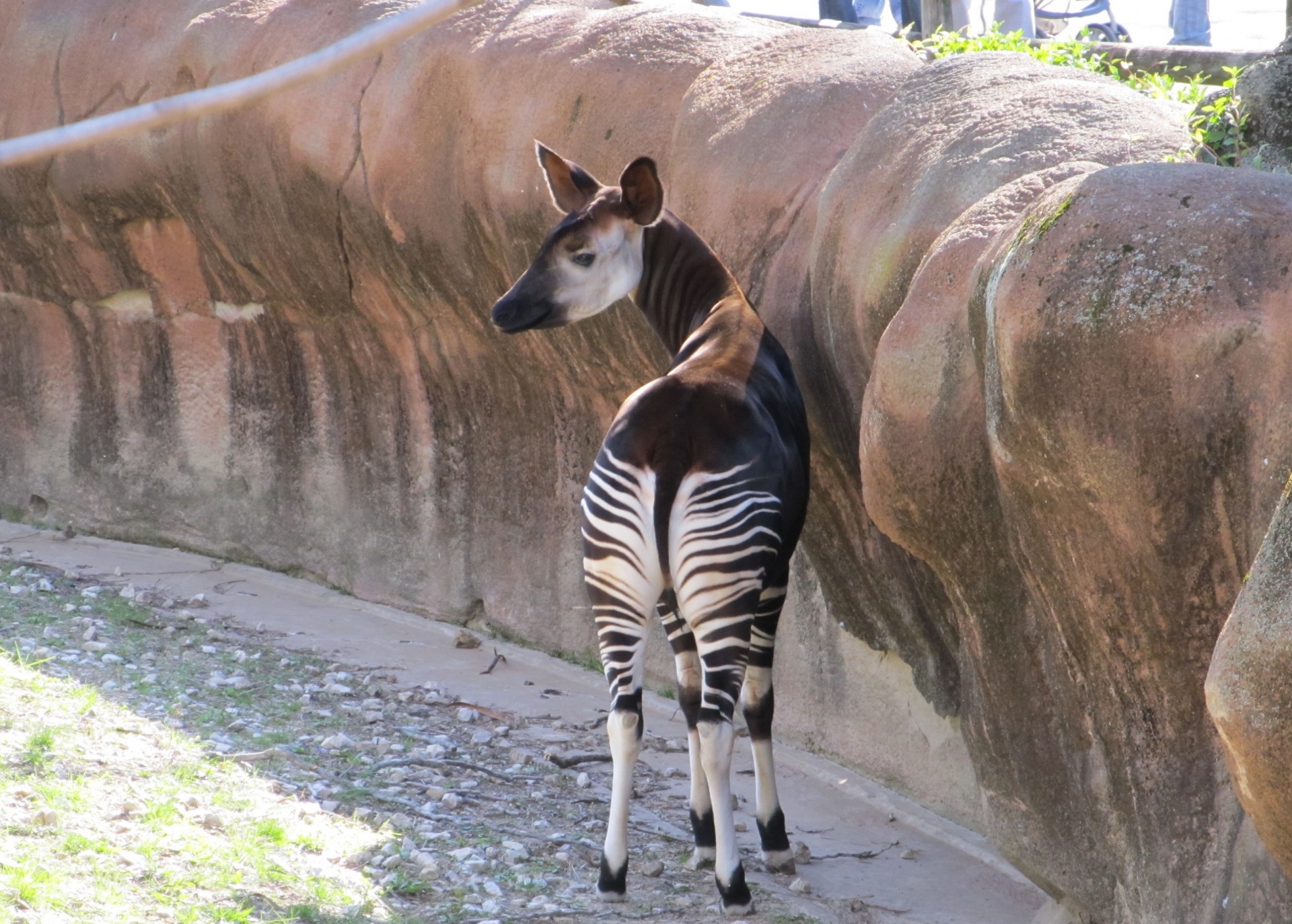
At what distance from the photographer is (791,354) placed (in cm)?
505

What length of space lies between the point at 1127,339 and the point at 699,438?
1332 millimetres

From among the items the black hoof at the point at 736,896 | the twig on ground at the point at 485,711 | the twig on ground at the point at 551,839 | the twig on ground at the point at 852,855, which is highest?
the black hoof at the point at 736,896

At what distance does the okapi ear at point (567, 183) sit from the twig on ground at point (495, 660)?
7.79 feet

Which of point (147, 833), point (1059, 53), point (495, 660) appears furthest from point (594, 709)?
point (1059, 53)

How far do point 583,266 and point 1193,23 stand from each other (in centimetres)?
1019

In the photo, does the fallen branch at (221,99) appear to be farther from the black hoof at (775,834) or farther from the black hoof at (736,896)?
the black hoof at (775,834)

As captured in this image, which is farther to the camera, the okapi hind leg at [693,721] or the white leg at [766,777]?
the white leg at [766,777]

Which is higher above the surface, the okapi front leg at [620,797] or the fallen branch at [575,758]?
the okapi front leg at [620,797]

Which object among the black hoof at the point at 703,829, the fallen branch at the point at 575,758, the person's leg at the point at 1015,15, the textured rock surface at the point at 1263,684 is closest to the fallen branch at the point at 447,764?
the fallen branch at the point at 575,758

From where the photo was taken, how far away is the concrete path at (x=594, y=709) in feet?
15.0

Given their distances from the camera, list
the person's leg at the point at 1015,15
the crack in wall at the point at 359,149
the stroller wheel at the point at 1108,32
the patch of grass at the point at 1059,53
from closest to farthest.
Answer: the patch of grass at the point at 1059,53, the crack in wall at the point at 359,149, the person's leg at the point at 1015,15, the stroller wheel at the point at 1108,32

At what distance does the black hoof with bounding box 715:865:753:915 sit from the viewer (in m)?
4.11

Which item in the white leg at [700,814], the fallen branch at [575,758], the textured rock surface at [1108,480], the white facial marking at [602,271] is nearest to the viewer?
the textured rock surface at [1108,480]

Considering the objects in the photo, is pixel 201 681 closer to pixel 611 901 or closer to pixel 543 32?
pixel 611 901
